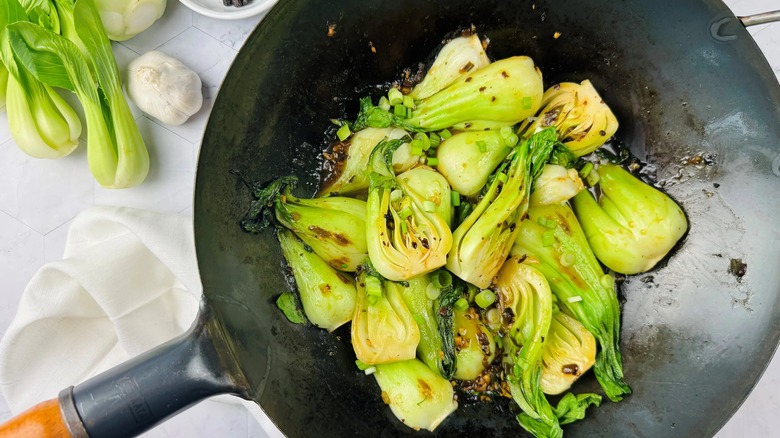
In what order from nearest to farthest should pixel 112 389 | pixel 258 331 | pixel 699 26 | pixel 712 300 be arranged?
1. pixel 112 389
2. pixel 258 331
3. pixel 699 26
4. pixel 712 300

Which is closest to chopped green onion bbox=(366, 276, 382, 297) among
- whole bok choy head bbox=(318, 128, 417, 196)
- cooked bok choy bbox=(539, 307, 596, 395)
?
whole bok choy head bbox=(318, 128, 417, 196)

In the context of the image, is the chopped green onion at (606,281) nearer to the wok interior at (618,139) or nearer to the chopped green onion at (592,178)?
the wok interior at (618,139)

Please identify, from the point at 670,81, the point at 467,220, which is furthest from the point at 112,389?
the point at 670,81

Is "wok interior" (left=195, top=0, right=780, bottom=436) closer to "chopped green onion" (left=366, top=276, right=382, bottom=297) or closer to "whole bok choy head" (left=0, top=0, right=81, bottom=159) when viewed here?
"chopped green onion" (left=366, top=276, right=382, bottom=297)

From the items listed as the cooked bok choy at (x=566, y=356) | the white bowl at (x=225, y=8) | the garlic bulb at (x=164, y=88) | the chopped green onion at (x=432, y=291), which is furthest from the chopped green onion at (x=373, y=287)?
the white bowl at (x=225, y=8)

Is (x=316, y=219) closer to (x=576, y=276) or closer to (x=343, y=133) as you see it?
(x=343, y=133)

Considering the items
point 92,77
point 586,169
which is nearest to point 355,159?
point 586,169

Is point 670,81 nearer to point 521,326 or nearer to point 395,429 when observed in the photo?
point 521,326
